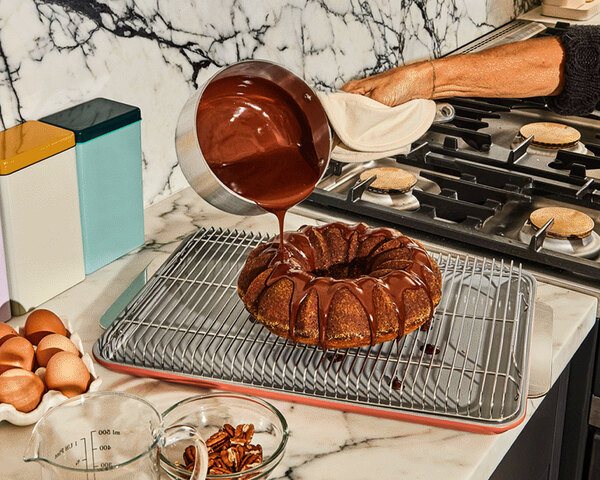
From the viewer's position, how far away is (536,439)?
3.94 feet

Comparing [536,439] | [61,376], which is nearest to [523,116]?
[536,439]

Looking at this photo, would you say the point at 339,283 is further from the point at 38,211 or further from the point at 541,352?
the point at 38,211

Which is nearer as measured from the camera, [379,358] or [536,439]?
[379,358]

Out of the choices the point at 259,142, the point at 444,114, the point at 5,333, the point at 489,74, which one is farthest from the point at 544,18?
the point at 5,333

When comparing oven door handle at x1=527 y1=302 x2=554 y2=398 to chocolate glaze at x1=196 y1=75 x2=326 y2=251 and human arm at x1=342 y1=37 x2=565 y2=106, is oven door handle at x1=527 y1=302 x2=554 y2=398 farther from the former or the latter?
human arm at x1=342 y1=37 x2=565 y2=106

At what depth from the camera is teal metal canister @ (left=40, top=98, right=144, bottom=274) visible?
3.94 ft

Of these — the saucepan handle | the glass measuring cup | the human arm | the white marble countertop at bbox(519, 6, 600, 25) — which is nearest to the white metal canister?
the glass measuring cup

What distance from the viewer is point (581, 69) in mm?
1779

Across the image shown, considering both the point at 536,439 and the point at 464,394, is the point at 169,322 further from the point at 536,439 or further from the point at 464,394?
the point at 536,439

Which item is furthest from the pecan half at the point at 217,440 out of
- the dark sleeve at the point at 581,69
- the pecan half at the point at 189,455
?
the dark sleeve at the point at 581,69

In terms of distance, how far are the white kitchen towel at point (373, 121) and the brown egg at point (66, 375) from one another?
63 cm

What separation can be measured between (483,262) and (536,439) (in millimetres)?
274

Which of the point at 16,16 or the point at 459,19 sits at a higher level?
the point at 16,16

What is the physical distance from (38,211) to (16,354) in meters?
0.24
